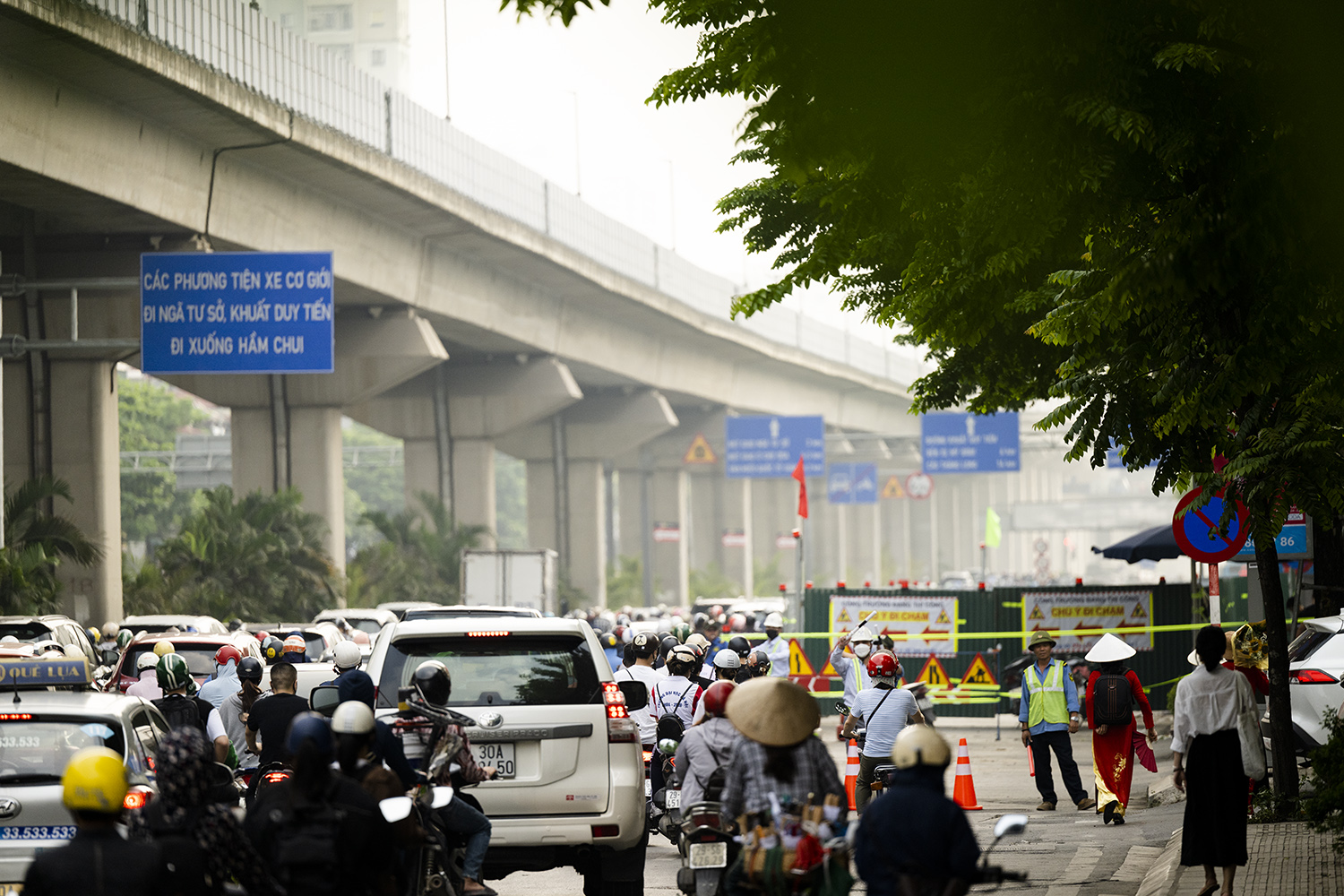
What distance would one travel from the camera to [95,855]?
5363 millimetres

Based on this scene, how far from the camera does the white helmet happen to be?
6.09m

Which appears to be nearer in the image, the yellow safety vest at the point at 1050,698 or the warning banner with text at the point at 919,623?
the yellow safety vest at the point at 1050,698

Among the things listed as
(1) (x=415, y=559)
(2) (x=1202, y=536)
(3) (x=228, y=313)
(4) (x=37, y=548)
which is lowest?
(1) (x=415, y=559)

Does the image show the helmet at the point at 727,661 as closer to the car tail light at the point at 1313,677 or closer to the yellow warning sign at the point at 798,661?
the car tail light at the point at 1313,677

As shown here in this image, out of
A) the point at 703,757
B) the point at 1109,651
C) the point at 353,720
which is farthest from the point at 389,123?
the point at 353,720

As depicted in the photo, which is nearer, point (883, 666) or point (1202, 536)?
point (883, 666)

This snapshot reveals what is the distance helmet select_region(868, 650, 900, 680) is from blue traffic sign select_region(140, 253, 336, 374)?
1442cm

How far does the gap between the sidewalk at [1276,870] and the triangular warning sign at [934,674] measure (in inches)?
562

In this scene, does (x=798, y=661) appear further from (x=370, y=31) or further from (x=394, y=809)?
(x=370, y=31)

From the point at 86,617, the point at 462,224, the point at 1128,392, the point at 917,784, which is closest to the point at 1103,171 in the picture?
the point at 1128,392

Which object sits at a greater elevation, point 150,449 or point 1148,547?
point 150,449

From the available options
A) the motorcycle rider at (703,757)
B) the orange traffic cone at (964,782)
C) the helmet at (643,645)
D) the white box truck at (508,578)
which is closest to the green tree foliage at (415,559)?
the white box truck at (508,578)

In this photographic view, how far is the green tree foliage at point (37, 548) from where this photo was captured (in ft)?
87.4

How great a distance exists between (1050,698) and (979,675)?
10.3 meters
